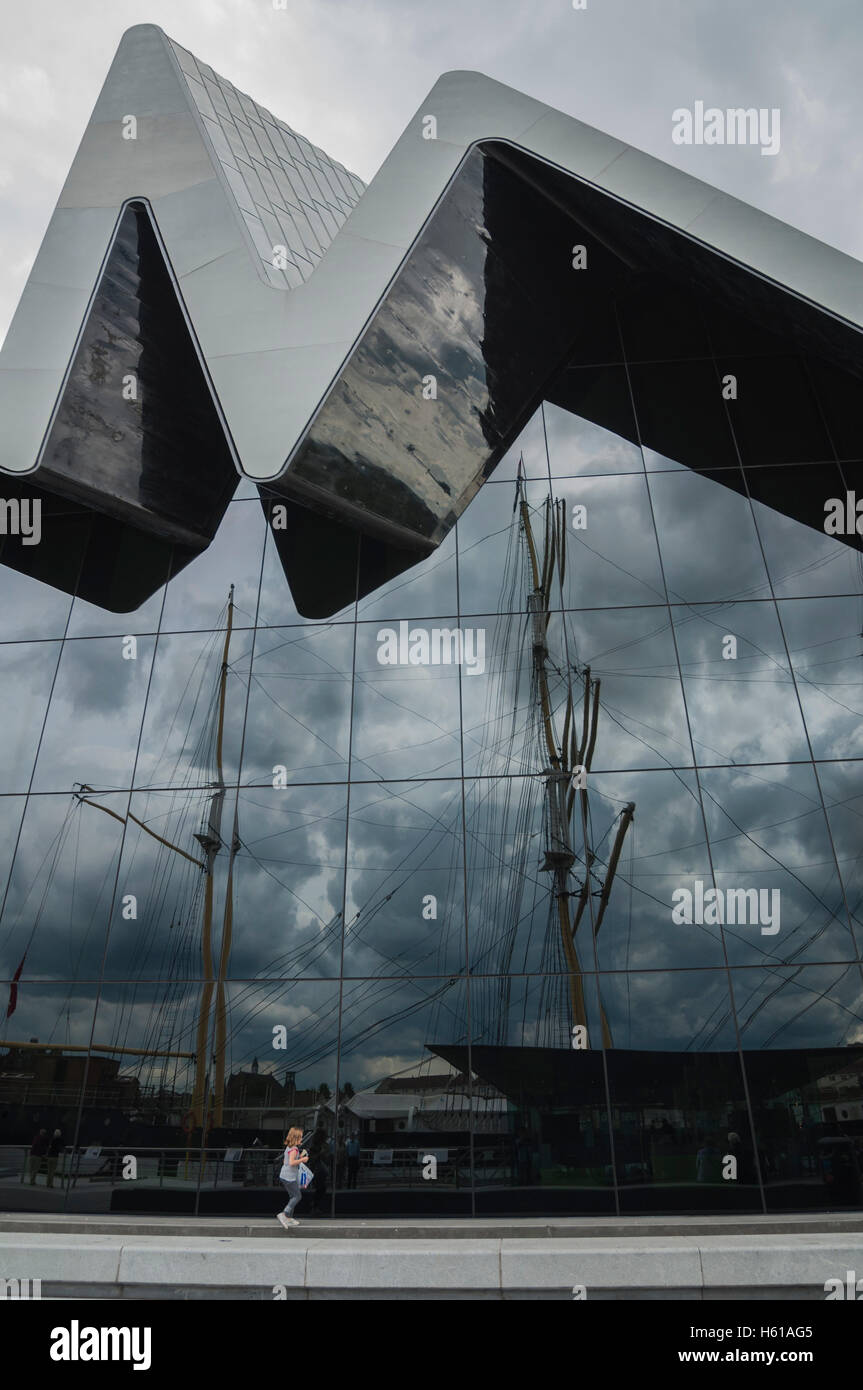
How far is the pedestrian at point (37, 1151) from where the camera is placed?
1190cm

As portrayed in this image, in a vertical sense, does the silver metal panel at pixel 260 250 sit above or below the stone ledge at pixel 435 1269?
above

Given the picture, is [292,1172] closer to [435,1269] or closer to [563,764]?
[435,1269]

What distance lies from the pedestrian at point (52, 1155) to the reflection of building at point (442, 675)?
0.43 m

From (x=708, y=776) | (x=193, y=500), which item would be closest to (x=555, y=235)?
(x=193, y=500)

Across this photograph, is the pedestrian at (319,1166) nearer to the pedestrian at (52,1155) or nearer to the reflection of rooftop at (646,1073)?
the reflection of rooftop at (646,1073)

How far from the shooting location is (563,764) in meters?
13.0

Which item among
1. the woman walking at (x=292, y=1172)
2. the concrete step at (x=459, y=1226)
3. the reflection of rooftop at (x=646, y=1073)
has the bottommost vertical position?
the concrete step at (x=459, y=1226)

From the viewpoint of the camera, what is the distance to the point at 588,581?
14.3 m

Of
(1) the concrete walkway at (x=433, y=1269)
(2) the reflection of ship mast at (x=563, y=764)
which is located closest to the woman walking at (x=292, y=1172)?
(1) the concrete walkway at (x=433, y=1269)

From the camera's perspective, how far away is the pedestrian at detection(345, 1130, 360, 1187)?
11.3 metres

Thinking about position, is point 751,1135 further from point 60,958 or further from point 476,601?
point 60,958

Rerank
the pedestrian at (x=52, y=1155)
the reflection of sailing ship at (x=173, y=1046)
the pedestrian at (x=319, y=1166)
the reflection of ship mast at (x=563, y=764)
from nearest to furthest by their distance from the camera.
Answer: the pedestrian at (x=319, y=1166) → the pedestrian at (x=52, y=1155) → the reflection of sailing ship at (x=173, y=1046) → the reflection of ship mast at (x=563, y=764)
